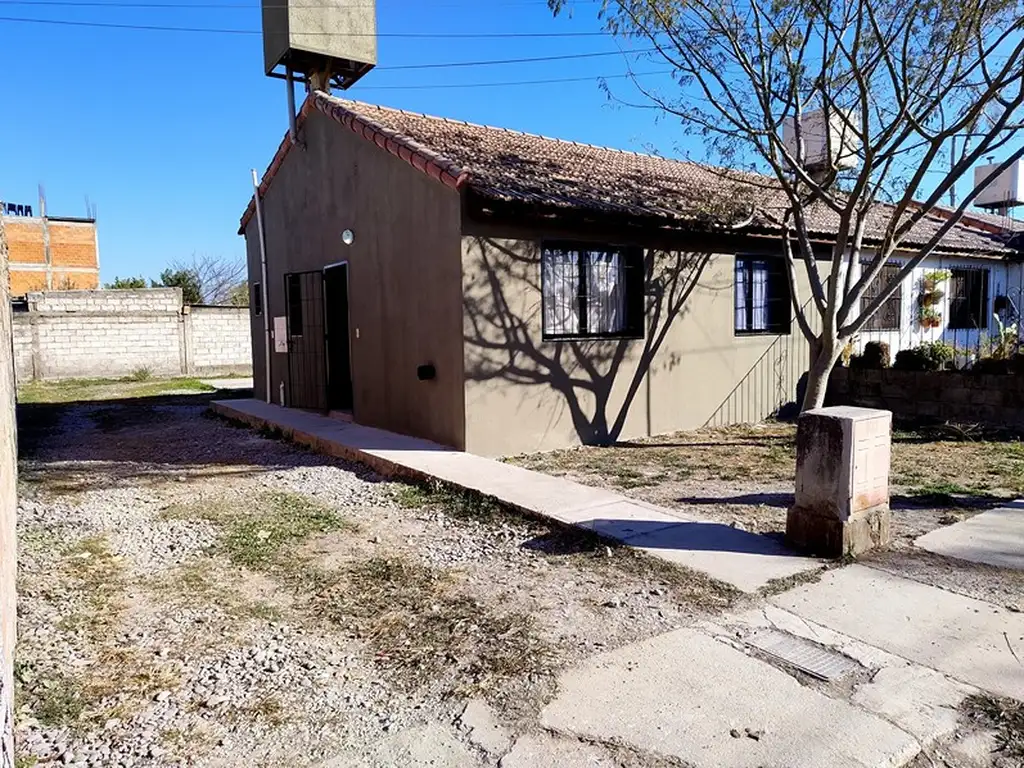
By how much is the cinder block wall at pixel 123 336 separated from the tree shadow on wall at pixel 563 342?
1642 cm

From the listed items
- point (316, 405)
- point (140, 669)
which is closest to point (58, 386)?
point (316, 405)

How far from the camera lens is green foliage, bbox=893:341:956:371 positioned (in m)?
10.4

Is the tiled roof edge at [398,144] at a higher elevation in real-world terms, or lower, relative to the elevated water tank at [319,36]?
lower

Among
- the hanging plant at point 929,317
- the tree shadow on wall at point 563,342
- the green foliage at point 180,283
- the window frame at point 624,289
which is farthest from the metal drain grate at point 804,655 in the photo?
the green foliage at point 180,283

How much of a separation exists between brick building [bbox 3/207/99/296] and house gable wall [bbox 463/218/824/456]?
38974 mm

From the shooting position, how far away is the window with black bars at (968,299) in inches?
563

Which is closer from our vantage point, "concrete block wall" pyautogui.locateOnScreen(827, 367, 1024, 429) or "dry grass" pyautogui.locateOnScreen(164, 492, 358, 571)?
"dry grass" pyautogui.locateOnScreen(164, 492, 358, 571)

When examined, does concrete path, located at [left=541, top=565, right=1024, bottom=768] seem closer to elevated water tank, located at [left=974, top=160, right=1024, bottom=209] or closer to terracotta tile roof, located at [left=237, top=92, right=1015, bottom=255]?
terracotta tile roof, located at [left=237, top=92, right=1015, bottom=255]

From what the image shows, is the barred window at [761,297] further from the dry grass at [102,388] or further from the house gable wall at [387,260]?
the dry grass at [102,388]

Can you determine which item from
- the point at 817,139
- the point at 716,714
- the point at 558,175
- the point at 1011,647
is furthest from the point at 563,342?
the point at 817,139

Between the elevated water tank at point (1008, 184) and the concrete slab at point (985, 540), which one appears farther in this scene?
the elevated water tank at point (1008, 184)

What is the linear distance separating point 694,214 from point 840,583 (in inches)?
243

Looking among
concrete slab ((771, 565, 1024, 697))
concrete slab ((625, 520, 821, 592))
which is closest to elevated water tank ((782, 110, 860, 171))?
concrete slab ((625, 520, 821, 592))

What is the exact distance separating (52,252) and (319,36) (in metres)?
37.8
